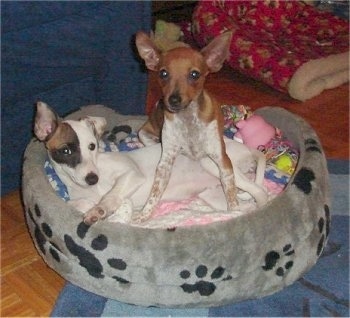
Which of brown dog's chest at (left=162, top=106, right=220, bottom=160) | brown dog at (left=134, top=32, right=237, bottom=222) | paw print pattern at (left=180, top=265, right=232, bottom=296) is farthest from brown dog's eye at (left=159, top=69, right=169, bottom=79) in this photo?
paw print pattern at (left=180, top=265, right=232, bottom=296)

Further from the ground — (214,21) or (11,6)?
(11,6)

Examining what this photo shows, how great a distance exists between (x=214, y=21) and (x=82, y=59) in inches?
69.9

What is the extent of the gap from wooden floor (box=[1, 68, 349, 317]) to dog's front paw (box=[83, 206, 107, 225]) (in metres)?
0.41

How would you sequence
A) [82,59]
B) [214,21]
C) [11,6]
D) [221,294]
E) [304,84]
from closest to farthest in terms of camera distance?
1. [221,294]
2. [11,6]
3. [82,59]
4. [304,84]
5. [214,21]

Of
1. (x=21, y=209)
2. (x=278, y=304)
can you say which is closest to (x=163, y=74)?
(x=278, y=304)

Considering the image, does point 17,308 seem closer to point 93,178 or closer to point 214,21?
point 93,178

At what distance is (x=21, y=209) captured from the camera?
2.99 meters

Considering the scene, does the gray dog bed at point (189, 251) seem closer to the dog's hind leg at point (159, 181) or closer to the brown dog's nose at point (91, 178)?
the brown dog's nose at point (91, 178)

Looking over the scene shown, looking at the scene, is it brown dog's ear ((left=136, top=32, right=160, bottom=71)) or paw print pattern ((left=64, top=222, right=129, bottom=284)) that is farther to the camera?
brown dog's ear ((left=136, top=32, right=160, bottom=71))

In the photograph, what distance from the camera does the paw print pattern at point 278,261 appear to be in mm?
2240

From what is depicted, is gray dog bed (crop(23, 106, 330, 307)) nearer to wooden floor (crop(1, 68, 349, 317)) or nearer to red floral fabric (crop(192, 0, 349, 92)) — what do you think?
wooden floor (crop(1, 68, 349, 317))

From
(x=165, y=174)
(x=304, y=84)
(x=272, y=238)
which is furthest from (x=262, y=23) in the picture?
(x=272, y=238)

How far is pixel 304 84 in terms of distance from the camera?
4.10 meters

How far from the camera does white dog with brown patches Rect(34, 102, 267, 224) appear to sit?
2465 millimetres
